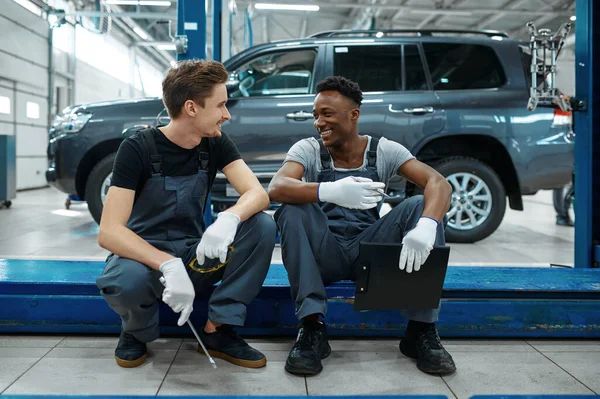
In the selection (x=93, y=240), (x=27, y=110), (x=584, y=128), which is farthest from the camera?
(x=27, y=110)

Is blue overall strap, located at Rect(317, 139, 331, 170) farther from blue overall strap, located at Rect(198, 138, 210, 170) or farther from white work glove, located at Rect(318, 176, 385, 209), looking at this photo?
blue overall strap, located at Rect(198, 138, 210, 170)

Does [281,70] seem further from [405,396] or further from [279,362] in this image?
[405,396]

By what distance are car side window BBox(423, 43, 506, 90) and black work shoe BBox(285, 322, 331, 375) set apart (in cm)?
296

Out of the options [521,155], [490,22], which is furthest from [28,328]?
[490,22]

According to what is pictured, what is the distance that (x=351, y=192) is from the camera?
1972mm

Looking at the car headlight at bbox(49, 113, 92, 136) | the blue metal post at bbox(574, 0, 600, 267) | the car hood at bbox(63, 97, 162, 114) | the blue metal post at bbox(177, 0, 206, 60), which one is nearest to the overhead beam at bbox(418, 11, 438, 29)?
the car hood at bbox(63, 97, 162, 114)

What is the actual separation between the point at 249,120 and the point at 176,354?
8.13 ft

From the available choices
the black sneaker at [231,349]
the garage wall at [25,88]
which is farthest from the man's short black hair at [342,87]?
the garage wall at [25,88]

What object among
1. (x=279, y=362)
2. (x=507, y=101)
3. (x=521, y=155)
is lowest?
(x=279, y=362)

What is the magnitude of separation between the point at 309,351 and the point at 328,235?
425 mm

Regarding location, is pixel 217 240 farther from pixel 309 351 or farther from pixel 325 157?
pixel 325 157

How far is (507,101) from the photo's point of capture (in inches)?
170

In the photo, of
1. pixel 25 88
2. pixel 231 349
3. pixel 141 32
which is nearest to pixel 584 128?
pixel 231 349

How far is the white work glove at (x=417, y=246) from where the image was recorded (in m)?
1.84
